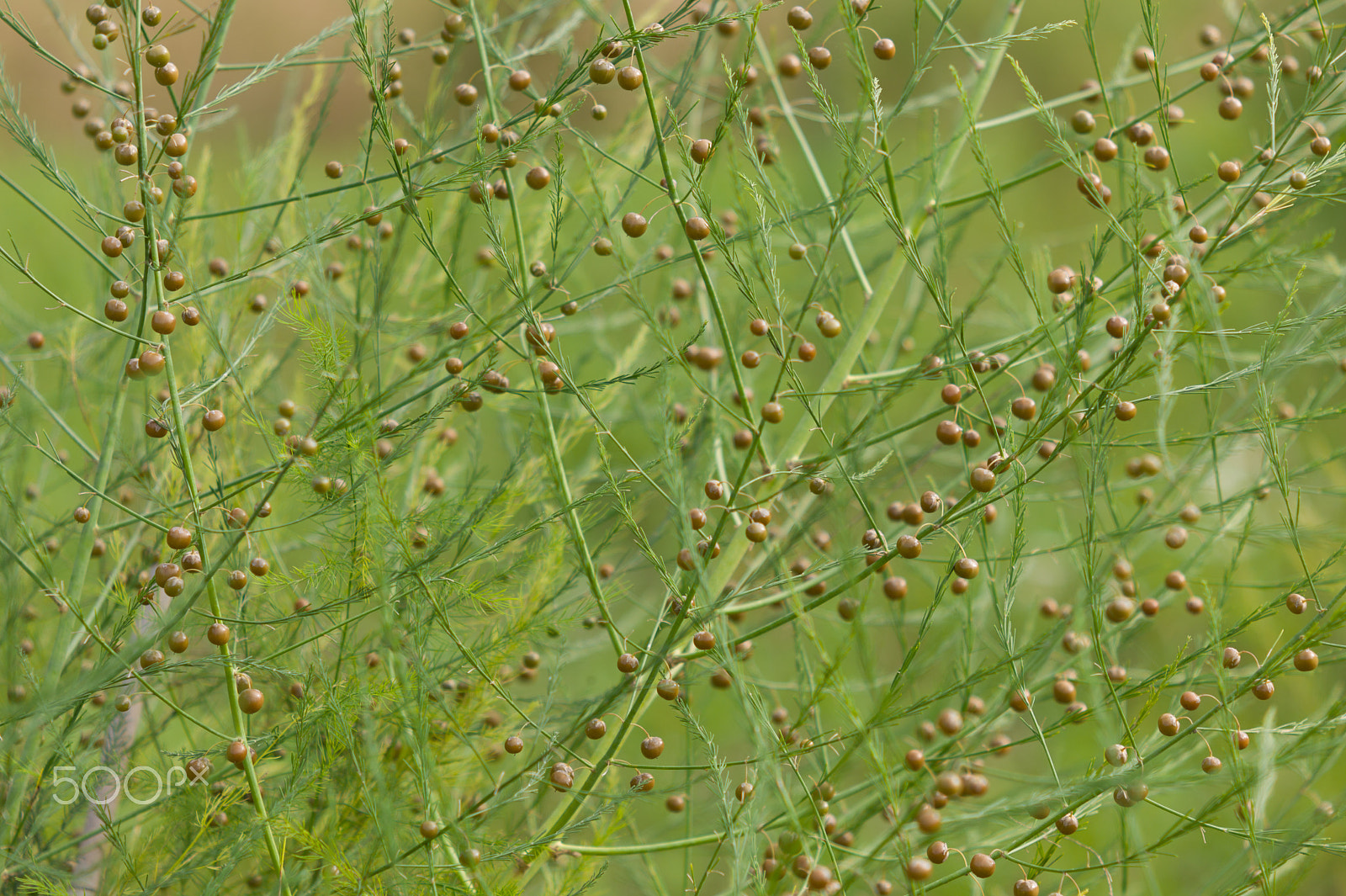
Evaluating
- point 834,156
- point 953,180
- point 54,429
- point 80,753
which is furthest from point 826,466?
point 834,156

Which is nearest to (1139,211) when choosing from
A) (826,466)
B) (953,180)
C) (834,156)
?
(826,466)

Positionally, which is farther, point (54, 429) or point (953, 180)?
point (54, 429)

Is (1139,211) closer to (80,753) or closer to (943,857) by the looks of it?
(943,857)

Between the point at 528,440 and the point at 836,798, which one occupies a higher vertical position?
the point at 528,440

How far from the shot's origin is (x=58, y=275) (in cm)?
165

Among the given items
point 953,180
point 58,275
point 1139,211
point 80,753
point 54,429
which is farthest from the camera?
point 58,275

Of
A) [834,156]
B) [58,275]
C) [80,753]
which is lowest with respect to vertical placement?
[834,156]

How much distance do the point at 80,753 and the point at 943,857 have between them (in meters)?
0.41

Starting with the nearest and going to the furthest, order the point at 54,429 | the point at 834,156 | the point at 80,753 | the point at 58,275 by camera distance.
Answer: the point at 80,753 < the point at 54,429 < the point at 58,275 < the point at 834,156

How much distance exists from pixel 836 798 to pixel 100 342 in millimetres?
570

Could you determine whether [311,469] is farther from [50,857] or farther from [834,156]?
[834,156]

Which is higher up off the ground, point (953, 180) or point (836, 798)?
point (953, 180)

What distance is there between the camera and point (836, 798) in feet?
1.71

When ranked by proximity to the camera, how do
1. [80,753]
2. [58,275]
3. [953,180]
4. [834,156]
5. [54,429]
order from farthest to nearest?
1. [834,156]
2. [58,275]
3. [54,429]
4. [953,180]
5. [80,753]
